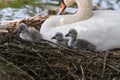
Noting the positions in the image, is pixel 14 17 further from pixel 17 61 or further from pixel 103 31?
pixel 17 61

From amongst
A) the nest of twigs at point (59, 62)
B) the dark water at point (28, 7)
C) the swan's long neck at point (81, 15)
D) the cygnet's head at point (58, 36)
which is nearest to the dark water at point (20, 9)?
the dark water at point (28, 7)

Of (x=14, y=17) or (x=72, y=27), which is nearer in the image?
(x=72, y=27)

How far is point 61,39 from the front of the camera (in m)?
7.91

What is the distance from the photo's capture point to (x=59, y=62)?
7.07m

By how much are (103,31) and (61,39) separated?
31.6 inches

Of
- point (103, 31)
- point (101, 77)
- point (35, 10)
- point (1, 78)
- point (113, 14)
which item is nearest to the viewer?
point (1, 78)

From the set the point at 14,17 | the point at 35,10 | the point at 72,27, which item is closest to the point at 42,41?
the point at 72,27

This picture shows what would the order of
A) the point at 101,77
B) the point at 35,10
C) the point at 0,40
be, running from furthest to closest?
1. the point at 35,10
2. the point at 0,40
3. the point at 101,77

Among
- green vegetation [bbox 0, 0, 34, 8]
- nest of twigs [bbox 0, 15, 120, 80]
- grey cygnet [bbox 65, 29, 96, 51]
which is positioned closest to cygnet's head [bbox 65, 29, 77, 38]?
grey cygnet [bbox 65, 29, 96, 51]

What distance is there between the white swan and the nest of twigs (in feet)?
3.22

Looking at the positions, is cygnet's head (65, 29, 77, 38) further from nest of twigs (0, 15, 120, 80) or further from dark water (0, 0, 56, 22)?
dark water (0, 0, 56, 22)

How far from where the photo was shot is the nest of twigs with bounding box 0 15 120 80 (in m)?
6.85

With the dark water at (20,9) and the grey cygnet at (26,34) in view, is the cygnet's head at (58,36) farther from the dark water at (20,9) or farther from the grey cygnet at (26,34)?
the dark water at (20,9)

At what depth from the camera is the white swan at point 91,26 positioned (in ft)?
27.3
